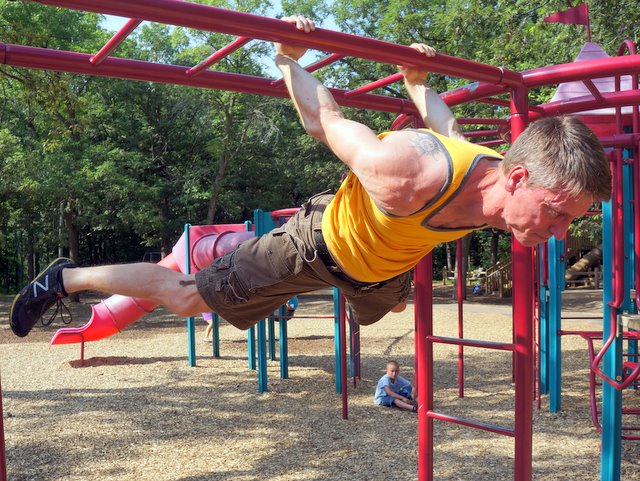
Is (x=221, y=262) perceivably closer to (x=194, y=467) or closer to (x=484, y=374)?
(x=194, y=467)

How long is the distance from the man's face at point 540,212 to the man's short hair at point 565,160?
25 mm

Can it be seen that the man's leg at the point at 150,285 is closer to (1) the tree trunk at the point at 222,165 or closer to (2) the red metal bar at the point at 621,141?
(2) the red metal bar at the point at 621,141

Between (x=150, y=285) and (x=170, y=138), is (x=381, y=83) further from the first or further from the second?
(x=170, y=138)

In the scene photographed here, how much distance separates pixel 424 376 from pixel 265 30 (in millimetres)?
1816

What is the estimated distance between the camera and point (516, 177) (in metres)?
1.99

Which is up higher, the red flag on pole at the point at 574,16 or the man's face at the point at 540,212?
the red flag on pole at the point at 574,16

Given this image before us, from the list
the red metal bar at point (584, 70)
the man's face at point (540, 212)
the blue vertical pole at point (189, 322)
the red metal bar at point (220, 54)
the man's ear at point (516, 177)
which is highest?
the red metal bar at point (220, 54)

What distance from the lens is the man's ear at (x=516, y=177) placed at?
1970mm

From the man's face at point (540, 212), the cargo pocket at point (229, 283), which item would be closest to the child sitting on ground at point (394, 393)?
the cargo pocket at point (229, 283)

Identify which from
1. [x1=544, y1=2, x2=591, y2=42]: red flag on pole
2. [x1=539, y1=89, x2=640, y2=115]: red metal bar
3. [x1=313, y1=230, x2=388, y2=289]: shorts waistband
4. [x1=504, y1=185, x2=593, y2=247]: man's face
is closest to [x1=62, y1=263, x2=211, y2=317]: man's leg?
[x1=313, y1=230, x2=388, y2=289]: shorts waistband

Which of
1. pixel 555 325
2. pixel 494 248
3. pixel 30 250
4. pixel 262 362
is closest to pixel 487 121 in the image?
pixel 555 325

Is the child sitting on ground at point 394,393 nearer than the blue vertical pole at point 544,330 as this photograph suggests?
Yes

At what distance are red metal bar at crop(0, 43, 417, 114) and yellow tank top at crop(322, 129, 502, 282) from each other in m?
0.93

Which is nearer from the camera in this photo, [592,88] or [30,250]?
[592,88]
